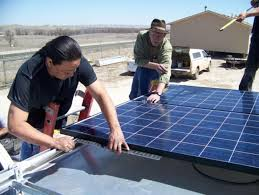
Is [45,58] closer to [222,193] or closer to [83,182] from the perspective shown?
[83,182]

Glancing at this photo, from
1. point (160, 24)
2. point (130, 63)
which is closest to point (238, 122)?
point (160, 24)

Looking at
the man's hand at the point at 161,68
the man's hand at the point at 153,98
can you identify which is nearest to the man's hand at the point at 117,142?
the man's hand at the point at 153,98

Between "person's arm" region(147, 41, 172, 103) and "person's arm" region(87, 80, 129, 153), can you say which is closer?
"person's arm" region(87, 80, 129, 153)

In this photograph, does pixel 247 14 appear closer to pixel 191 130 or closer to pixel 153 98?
pixel 153 98

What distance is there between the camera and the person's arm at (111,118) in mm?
2717

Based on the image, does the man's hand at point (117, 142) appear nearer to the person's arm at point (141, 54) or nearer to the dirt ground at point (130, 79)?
the person's arm at point (141, 54)

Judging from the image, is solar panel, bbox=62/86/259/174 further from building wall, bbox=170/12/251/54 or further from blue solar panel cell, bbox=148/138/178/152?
building wall, bbox=170/12/251/54

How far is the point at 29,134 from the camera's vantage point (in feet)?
8.78

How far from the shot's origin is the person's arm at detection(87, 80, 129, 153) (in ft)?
8.91

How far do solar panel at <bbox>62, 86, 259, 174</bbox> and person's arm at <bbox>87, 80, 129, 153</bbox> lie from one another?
75 mm

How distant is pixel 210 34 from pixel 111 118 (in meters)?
25.1

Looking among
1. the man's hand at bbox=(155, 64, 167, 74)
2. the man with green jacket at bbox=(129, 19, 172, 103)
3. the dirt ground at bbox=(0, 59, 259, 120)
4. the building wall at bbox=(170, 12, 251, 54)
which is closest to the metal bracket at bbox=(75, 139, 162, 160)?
the man with green jacket at bbox=(129, 19, 172, 103)

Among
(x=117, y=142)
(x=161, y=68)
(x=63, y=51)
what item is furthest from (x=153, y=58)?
(x=117, y=142)

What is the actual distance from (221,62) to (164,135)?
22648 millimetres
